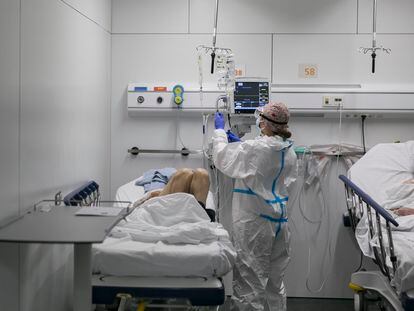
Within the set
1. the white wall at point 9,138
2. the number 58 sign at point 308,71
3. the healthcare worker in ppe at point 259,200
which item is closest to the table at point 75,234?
the white wall at point 9,138

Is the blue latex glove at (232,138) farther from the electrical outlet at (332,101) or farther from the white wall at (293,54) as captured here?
the electrical outlet at (332,101)

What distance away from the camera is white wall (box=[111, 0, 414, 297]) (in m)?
3.77

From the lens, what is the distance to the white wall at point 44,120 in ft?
6.71

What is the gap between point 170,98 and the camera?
3.74m

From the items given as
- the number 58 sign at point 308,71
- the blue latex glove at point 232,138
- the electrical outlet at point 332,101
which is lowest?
the blue latex glove at point 232,138

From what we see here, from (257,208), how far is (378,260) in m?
0.77

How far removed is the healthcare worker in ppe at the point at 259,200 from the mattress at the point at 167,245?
669 mm

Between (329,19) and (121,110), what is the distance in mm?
1794

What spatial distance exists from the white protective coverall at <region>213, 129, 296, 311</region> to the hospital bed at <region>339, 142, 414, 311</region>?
457mm

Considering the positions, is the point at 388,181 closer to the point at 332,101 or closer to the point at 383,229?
the point at 383,229

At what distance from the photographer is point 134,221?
2.34 metres

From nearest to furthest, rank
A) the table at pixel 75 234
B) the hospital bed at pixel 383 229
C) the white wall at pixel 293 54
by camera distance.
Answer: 1. the table at pixel 75 234
2. the hospital bed at pixel 383 229
3. the white wall at pixel 293 54

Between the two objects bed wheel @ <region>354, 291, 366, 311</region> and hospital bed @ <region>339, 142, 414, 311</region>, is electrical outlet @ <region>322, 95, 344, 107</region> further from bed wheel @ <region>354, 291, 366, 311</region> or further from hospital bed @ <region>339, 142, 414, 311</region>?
bed wheel @ <region>354, 291, 366, 311</region>

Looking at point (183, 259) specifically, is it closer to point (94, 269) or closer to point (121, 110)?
point (94, 269)
